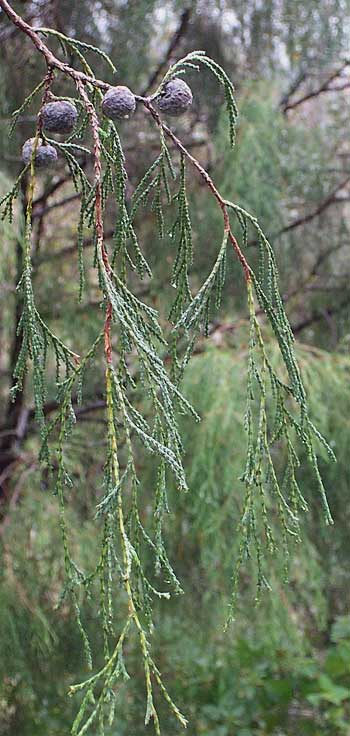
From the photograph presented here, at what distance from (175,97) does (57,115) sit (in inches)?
2.6

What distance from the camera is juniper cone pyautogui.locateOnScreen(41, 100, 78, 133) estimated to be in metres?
0.47

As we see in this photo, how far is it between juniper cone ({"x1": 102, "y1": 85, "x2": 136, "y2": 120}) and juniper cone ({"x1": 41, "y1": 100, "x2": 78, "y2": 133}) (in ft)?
0.12

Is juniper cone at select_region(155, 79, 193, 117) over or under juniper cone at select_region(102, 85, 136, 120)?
over

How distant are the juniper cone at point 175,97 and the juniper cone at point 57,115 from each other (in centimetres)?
5

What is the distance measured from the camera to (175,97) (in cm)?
47

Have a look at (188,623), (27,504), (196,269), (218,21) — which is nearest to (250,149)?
(196,269)

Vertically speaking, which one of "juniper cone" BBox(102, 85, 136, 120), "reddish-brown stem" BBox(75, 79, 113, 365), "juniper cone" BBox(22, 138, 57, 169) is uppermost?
"juniper cone" BBox(22, 138, 57, 169)

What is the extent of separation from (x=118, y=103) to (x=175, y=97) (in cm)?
4

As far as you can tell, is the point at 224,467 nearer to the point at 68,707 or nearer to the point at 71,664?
the point at 71,664

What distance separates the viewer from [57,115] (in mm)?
475

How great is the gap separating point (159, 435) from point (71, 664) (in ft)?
5.35

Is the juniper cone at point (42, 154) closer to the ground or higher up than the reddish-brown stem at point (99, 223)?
higher up

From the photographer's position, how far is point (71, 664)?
1975 mm

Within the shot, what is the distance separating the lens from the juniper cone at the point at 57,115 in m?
0.47
